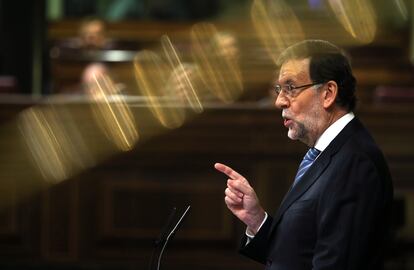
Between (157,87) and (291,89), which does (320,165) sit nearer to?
(291,89)

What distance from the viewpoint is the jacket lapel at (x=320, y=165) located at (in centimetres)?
227

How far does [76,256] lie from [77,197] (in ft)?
1.14

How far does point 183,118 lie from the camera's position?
570 cm

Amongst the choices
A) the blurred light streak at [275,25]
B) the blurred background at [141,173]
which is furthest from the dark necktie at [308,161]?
the blurred light streak at [275,25]

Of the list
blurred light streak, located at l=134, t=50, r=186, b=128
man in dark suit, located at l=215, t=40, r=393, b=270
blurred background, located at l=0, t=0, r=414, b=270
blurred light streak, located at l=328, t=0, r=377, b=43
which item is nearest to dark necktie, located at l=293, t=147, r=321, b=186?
man in dark suit, located at l=215, t=40, r=393, b=270

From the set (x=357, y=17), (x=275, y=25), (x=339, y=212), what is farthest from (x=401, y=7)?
(x=339, y=212)

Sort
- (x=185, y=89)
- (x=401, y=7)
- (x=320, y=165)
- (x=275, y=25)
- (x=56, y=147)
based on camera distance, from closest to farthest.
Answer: (x=320, y=165)
(x=56, y=147)
(x=185, y=89)
(x=275, y=25)
(x=401, y=7)

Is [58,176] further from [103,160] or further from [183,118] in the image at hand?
[183,118]

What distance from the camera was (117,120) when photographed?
5.71 meters

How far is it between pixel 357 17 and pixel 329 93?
27.4 ft

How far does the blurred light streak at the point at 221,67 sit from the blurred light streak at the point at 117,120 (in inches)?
72.0

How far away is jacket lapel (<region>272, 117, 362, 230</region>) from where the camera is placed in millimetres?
2270

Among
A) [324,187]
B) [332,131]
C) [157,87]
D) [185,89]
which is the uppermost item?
[157,87]

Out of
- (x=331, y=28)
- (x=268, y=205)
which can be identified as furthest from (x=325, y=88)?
(x=331, y=28)
